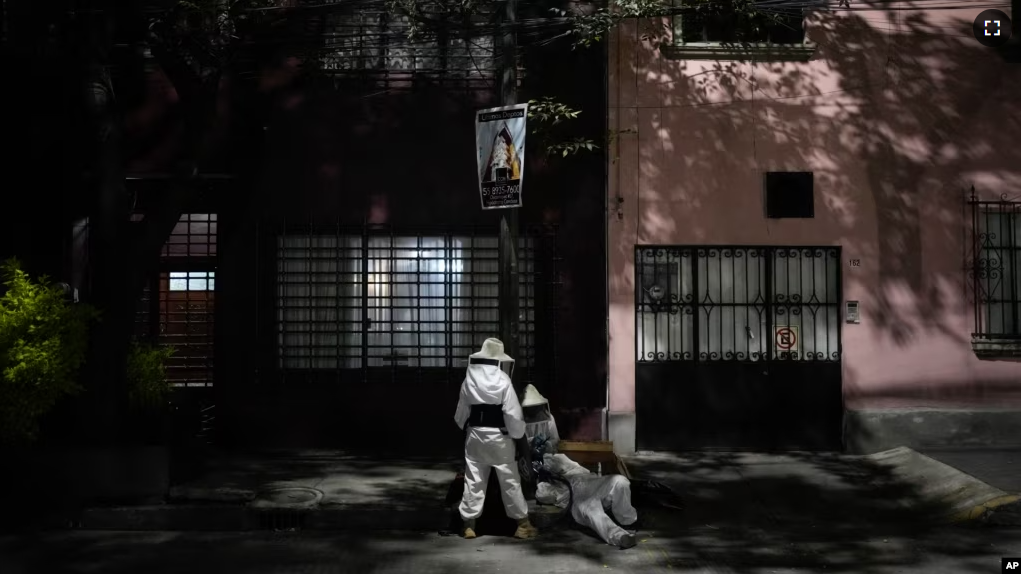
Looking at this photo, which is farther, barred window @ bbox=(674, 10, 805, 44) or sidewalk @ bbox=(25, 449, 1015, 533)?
barred window @ bbox=(674, 10, 805, 44)

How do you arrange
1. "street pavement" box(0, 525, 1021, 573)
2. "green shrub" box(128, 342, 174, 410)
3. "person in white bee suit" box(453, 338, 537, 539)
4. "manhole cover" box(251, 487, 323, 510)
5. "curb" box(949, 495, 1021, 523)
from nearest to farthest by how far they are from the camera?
"street pavement" box(0, 525, 1021, 573) < "person in white bee suit" box(453, 338, 537, 539) < "curb" box(949, 495, 1021, 523) < "manhole cover" box(251, 487, 323, 510) < "green shrub" box(128, 342, 174, 410)

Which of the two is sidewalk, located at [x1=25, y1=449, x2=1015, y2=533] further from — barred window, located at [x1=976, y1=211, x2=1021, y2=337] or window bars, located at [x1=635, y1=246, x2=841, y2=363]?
barred window, located at [x1=976, y1=211, x2=1021, y2=337]

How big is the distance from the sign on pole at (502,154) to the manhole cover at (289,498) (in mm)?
3348

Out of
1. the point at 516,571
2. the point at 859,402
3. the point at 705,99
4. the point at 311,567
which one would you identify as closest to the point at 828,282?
the point at 859,402

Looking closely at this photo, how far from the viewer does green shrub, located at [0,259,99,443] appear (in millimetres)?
8148

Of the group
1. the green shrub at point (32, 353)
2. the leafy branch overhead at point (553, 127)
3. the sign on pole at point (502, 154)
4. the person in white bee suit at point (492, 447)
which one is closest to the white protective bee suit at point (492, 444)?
the person in white bee suit at point (492, 447)

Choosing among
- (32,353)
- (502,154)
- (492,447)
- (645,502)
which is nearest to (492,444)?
(492,447)

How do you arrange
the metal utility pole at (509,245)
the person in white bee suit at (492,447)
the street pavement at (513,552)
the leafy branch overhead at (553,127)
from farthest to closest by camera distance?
the leafy branch overhead at (553,127) → the metal utility pole at (509,245) → the person in white bee suit at (492,447) → the street pavement at (513,552)

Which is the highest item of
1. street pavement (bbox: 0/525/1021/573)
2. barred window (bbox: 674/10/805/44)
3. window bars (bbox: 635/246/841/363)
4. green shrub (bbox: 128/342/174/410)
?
barred window (bbox: 674/10/805/44)

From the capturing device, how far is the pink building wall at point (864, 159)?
447 inches

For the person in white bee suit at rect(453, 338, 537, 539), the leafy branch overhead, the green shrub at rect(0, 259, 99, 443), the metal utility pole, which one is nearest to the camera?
the person in white bee suit at rect(453, 338, 537, 539)

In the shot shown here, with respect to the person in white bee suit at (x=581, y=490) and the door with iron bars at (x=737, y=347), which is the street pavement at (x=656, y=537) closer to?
the person in white bee suit at (x=581, y=490)

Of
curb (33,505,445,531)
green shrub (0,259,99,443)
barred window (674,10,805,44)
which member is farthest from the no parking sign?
green shrub (0,259,99,443)

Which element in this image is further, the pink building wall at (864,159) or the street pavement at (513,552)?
the pink building wall at (864,159)
